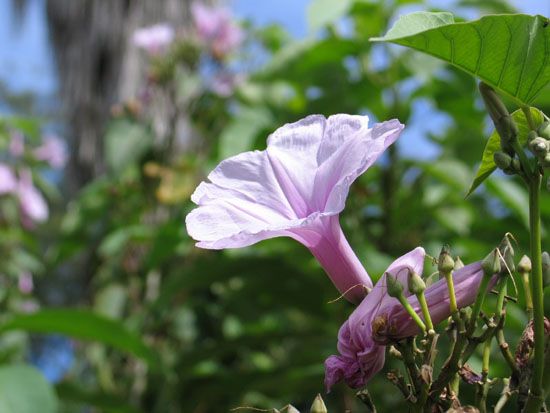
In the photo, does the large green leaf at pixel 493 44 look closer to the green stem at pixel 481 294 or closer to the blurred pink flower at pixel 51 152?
the green stem at pixel 481 294

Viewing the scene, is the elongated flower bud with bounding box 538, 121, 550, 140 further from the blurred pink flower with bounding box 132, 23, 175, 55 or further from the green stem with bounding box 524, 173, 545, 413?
the blurred pink flower with bounding box 132, 23, 175, 55

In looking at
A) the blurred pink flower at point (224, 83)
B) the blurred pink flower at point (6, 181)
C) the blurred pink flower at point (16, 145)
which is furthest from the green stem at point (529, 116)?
the blurred pink flower at point (16, 145)

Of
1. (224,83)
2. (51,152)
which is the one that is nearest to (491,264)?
(224,83)

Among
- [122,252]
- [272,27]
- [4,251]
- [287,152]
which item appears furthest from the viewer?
[272,27]

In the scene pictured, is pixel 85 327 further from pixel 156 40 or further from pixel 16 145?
pixel 16 145

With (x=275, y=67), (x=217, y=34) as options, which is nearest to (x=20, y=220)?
(x=217, y=34)

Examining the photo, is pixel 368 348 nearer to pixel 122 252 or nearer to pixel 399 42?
pixel 399 42

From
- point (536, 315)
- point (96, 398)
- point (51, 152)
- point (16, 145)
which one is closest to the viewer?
point (536, 315)
